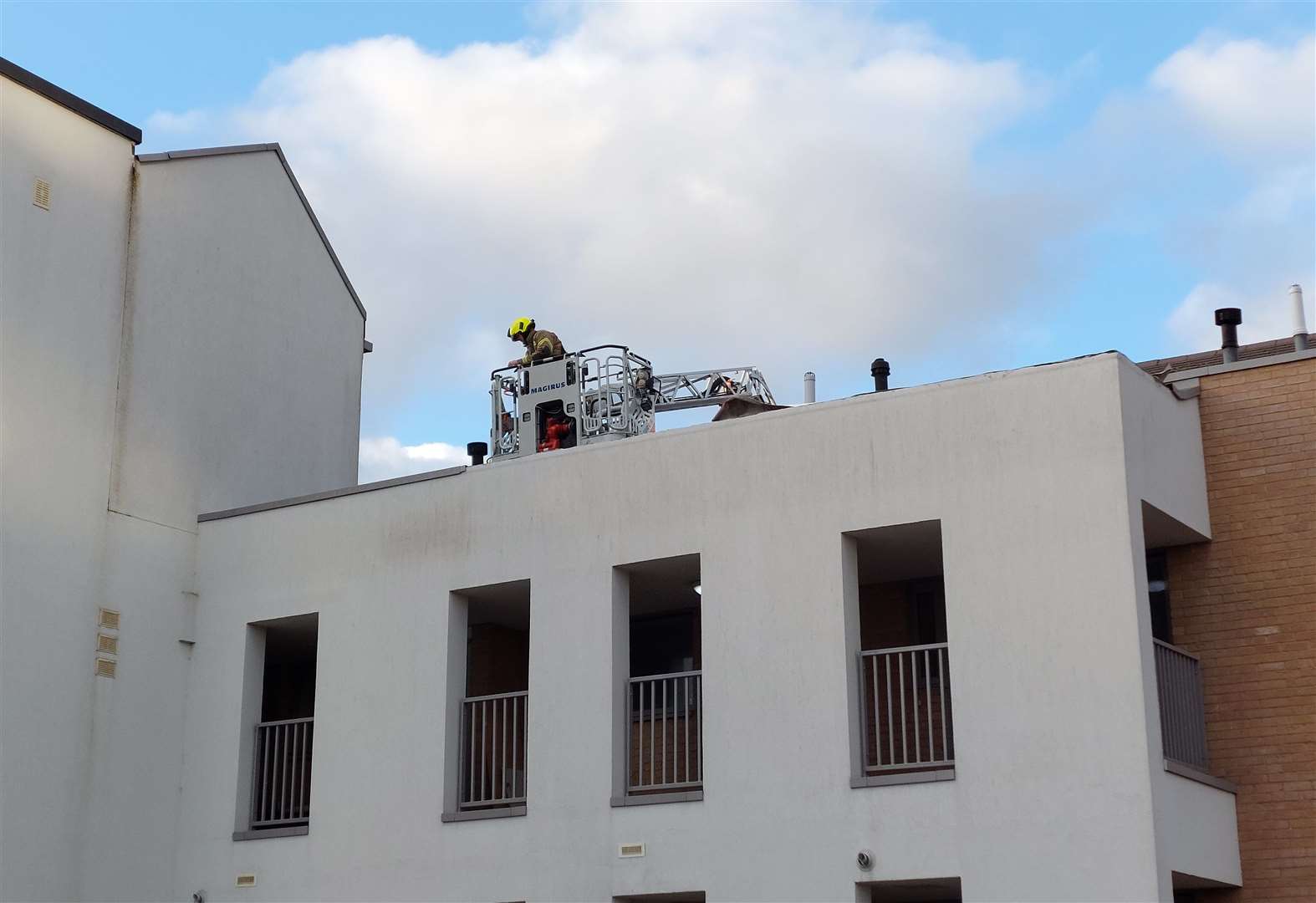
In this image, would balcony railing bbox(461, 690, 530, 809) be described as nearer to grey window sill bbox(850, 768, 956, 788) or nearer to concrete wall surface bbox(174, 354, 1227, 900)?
concrete wall surface bbox(174, 354, 1227, 900)

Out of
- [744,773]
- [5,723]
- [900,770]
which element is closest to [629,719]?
[744,773]

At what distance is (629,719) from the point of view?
52.7 ft

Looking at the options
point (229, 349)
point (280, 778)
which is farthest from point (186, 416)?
point (280, 778)

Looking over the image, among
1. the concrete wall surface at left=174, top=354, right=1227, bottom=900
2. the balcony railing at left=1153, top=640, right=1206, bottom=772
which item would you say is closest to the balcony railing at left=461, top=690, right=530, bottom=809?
the concrete wall surface at left=174, top=354, right=1227, bottom=900

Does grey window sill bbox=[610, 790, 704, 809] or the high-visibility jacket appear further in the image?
the high-visibility jacket

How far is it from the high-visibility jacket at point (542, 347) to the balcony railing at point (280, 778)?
226 inches

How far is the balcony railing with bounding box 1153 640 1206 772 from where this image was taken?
14219 millimetres

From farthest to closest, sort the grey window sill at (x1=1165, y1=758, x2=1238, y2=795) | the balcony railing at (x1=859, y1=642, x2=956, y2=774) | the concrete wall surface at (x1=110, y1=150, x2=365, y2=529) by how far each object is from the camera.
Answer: the concrete wall surface at (x1=110, y1=150, x2=365, y2=529), the balcony railing at (x1=859, y1=642, x2=956, y2=774), the grey window sill at (x1=1165, y1=758, x2=1238, y2=795)

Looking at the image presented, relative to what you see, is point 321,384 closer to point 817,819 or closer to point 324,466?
point 324,466

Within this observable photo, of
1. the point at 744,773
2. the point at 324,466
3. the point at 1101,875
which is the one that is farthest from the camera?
the point at 324,466

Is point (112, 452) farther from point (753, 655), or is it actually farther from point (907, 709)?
point (907, 709)

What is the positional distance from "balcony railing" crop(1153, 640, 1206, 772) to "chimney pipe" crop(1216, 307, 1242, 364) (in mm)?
3831

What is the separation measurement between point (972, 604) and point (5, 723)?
9441 millimetres

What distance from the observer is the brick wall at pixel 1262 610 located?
14.3m
